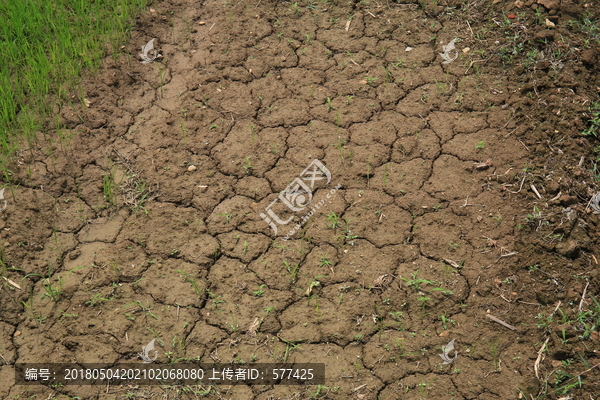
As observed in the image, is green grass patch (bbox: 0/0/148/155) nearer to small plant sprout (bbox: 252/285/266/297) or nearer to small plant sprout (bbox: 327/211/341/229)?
small plant sprout (bbox: 252/285/266/297)

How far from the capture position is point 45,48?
4242 millimetres

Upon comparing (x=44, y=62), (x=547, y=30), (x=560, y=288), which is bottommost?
(x=560, y=288)

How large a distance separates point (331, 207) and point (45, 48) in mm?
2471

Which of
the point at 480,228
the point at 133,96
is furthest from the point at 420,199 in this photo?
the point at 133,96

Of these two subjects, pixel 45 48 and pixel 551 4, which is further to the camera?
pixel 45 48

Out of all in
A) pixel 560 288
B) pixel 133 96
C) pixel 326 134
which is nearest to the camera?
pixel 560 288

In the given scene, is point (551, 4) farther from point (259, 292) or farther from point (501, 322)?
point (259, 292)

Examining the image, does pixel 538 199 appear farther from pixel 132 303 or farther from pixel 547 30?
pixel 132 303

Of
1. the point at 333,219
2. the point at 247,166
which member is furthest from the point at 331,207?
the point at 247,166

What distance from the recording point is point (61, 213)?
3504mm

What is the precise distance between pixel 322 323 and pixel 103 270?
1.26m

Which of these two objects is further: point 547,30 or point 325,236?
point 547,30

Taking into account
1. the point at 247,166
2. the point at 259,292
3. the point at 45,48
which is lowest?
the point at 259,292

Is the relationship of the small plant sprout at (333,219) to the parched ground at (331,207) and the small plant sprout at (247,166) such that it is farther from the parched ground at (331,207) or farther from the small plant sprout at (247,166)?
the small plant sprout at (247,166)
